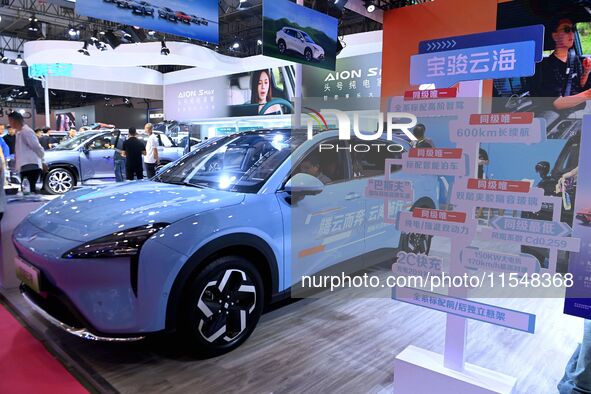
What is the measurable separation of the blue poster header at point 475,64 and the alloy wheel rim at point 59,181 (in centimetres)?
799

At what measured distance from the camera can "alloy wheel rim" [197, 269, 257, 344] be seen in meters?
2.32

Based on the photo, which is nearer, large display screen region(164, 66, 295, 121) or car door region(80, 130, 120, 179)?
car door region(80, 130, 120, 179)

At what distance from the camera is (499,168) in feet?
19.8

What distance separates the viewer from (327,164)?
10.3 ft

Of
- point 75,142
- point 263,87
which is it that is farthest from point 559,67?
point 75,142

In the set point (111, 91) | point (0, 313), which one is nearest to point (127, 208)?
point (0, 313)

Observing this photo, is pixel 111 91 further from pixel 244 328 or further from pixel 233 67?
pixel 244 328

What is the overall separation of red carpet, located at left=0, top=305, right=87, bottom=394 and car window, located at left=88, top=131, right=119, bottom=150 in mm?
6497

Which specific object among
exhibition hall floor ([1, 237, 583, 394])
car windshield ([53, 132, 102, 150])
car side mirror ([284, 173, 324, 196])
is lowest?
exhibition hall floor ([1, 237, 583, 394])

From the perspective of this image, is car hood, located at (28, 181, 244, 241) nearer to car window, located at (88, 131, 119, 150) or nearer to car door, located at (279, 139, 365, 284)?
car door, located at (279, 139, 365, 284)

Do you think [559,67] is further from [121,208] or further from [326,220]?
[121,208]

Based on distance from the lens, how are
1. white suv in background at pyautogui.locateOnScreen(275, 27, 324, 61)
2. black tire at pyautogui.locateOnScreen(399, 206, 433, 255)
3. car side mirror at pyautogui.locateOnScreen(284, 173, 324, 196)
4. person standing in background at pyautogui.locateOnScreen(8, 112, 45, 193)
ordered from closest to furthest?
car side mirror at pyautogui.locateOnScreen(284, 173, 324, 196) → black tire at pyautogui.locateOnScreen(399, 206, 433, 255) → person standing in background at pyautogui.locateOnScreen(8, 112, 45, 193) → white suv in background at pyautogui.locateOnScreen(275, 27, 324, 61)

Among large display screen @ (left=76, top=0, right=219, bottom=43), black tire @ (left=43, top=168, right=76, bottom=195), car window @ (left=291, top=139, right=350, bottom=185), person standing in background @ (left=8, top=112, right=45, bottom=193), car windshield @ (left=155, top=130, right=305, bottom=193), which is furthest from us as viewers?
black tire @ (left=43, top=168, right=76, bottom=195)

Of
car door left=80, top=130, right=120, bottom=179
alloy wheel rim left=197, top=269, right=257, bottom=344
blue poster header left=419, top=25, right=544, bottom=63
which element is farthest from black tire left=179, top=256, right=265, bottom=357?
car door left=80, top=130, right=120, bottom=179
